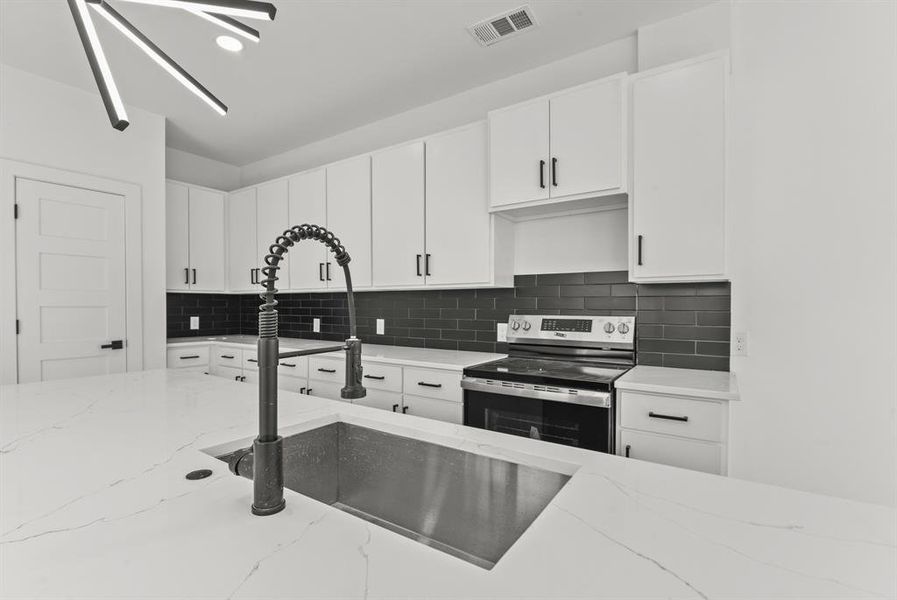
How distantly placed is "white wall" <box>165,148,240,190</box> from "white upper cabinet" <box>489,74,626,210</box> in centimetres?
325

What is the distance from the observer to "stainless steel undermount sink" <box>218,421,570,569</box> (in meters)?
1.00

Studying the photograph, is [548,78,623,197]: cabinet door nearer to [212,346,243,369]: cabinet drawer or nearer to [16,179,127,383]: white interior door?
[212,346,243,369]: cabinet drawer

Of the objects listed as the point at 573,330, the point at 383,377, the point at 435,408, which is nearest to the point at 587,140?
the point at 573,330

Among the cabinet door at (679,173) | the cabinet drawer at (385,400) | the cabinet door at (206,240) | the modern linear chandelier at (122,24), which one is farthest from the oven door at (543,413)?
the cabinet door at (206,240)

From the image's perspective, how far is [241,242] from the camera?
4125 millimetres

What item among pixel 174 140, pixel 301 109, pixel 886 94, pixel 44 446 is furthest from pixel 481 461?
pixel 174 140

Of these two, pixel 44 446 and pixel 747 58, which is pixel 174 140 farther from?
pixel 747 58

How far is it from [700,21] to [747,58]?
0.99ft

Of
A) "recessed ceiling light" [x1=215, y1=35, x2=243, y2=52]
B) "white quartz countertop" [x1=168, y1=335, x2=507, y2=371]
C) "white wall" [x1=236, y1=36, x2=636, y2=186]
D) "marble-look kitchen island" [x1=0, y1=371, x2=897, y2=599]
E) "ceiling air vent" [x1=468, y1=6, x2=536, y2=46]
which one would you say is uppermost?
"ceiling air vent" [x1=468, y1=6, x2=536, y2=46]

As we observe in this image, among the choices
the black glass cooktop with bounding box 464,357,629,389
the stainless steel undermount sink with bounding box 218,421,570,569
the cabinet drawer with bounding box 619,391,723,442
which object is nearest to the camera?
the stainless steel undermount sink with bounding box 218,421,570,569

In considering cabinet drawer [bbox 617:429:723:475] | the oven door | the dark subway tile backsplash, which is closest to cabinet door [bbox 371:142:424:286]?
the dark subway tile backsplash

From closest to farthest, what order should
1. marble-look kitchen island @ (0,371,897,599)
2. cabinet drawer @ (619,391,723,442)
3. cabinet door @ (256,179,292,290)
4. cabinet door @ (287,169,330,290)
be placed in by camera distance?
marble-look kitchen island @ (0,371,897,599)
cabinet drawer @ (619,391,723,442)
cabinet door @ (287,169,330,290)
cabinet door @ (256,179,292,290)

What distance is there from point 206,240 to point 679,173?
12.8 ft

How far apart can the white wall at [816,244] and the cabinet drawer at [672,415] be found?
57 centimetres
